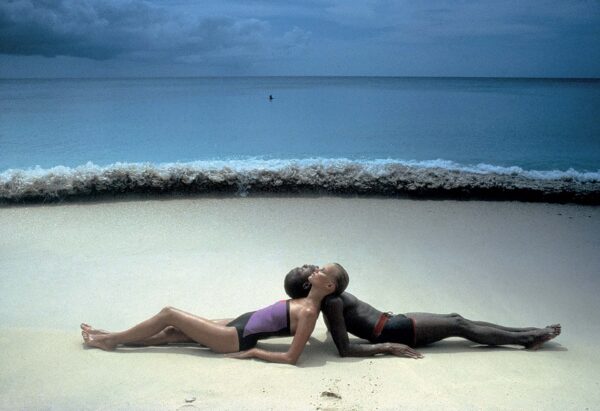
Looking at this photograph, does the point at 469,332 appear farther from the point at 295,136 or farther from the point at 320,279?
the point at 295,136

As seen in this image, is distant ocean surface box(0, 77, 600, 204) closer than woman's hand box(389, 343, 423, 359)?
No

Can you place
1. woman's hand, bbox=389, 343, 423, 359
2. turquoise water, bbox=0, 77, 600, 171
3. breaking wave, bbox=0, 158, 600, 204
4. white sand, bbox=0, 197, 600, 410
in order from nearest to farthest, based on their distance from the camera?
white sand, bbox=0, 197, 600, 410 < woman's hand, bbox=389, 343, 423, 359 < breaking wave, bbox=0, 158, 600, 204 < turquoise water, bbox=0, 77, 600, 171

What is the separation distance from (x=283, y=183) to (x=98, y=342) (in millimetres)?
3794

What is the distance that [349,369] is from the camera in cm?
315

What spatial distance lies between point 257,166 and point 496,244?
3330mm

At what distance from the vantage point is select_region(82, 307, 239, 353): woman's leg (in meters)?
3.34

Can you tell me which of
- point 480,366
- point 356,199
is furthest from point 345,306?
point 356,199

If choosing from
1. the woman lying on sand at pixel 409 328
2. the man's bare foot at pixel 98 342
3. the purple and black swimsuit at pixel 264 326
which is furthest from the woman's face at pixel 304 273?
the man's bare foot at pixel 98 342

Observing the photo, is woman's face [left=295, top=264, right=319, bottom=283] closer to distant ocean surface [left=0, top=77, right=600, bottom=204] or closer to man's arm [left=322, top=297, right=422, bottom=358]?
man's arm [left=322, top=297, right=422, bottom=358]

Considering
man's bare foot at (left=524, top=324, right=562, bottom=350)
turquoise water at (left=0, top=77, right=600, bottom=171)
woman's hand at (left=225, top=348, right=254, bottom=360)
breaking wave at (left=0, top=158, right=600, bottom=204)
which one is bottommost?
woman's hand at (left=225, top=348, right=254, bottom=360)

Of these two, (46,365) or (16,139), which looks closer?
(46,365)

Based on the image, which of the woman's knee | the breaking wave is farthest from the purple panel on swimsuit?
the breaking wave

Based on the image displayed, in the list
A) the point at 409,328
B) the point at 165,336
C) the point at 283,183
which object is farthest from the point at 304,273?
the point at 283,183

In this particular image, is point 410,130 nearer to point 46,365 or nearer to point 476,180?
point 476,180
